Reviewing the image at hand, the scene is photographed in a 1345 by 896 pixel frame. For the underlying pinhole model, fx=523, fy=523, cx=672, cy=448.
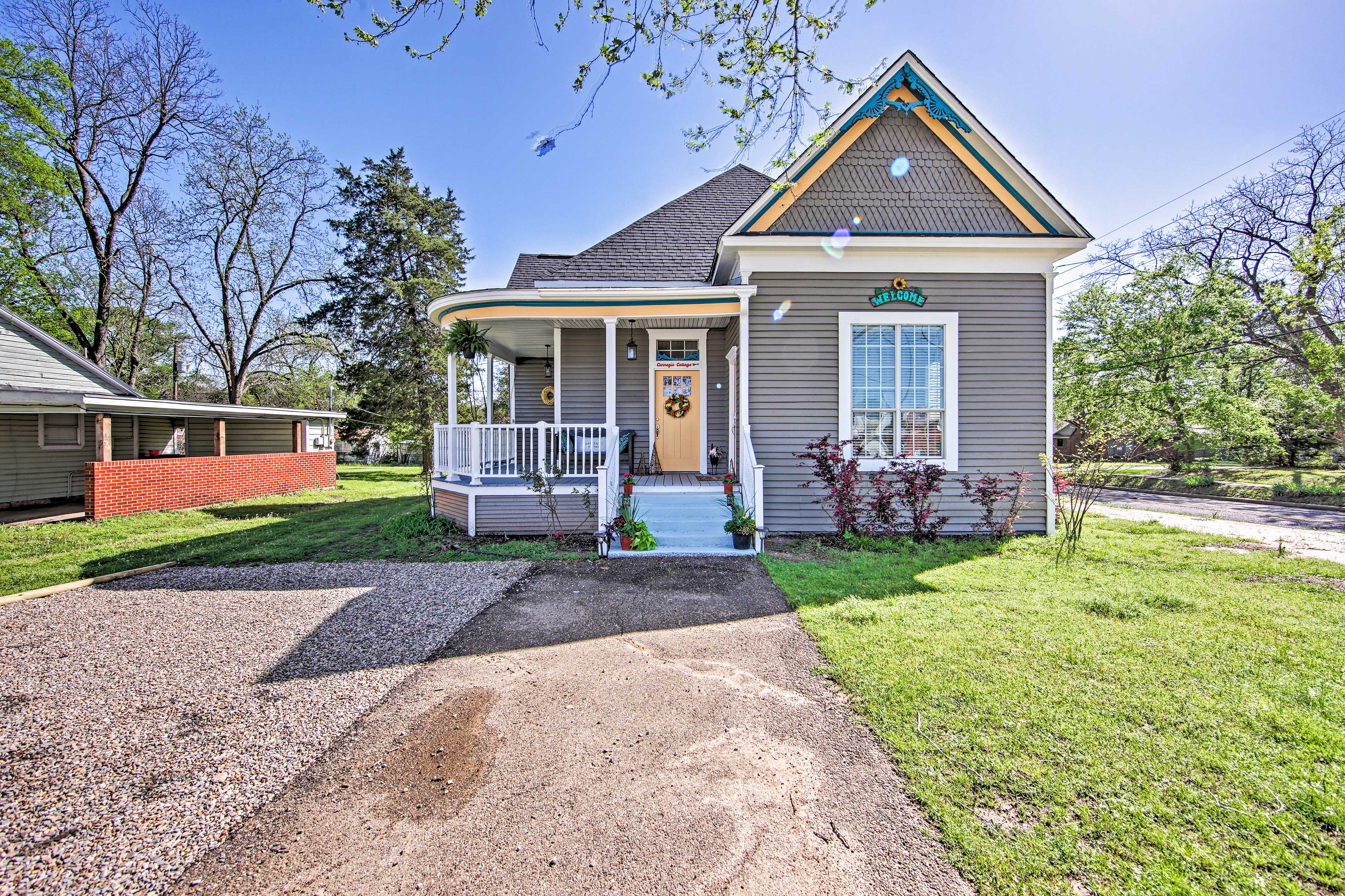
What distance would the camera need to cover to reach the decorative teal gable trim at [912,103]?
7.59 m

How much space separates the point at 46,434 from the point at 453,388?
10324 mm

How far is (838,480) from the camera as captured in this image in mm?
7102

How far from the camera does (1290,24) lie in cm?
867

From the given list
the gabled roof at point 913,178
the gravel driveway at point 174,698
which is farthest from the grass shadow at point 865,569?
the gabled roof at point 913,178

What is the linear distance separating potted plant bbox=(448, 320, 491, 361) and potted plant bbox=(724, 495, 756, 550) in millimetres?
4861

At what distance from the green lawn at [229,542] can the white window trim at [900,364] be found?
4.39 meters

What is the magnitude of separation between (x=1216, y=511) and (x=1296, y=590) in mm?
9315

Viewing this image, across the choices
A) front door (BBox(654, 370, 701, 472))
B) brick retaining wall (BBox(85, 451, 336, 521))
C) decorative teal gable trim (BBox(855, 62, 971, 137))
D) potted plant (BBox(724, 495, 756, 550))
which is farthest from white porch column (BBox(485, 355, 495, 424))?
decorative teal gable trim (BBox(855, 62, 971, 137))

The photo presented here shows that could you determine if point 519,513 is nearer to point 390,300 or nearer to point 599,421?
point 599,421

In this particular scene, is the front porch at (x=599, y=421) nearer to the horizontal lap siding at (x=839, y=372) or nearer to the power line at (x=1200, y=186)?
the horizontal lap siding at (x=839, y=372)

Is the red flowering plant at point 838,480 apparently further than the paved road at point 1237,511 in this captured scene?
No

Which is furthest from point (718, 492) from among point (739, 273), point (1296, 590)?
point (1296, 590)

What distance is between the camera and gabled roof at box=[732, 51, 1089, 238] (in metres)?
7.54

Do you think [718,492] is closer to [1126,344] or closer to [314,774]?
[314,774]
